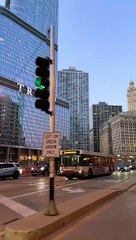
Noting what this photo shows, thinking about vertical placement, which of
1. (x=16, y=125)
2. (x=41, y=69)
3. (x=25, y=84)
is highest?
(x=25, y=84)

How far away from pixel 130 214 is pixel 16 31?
135 metres

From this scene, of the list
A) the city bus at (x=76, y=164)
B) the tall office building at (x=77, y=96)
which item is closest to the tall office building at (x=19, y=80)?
the tall office building at (x=77, y=96)

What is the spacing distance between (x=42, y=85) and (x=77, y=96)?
589 ft

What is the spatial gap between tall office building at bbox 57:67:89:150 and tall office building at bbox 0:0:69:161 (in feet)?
55.6

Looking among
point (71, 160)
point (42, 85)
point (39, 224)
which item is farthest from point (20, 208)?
point (71, 160)

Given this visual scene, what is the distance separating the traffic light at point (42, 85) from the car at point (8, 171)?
2478 centimetres

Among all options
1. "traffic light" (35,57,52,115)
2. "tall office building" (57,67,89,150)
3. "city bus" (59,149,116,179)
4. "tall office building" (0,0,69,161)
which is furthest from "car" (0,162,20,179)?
"tall office building" (57,67,89,150)

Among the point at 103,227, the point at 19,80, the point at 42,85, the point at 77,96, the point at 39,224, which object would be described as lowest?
the point at 103,227

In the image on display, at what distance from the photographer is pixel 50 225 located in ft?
26.7

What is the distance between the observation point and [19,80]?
141 m

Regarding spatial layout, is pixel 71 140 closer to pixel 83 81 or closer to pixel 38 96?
pixel 83 81

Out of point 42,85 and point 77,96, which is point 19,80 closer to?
point 77,96

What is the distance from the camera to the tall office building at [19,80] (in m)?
135

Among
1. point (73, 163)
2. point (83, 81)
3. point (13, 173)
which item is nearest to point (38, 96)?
point (73, 163)
